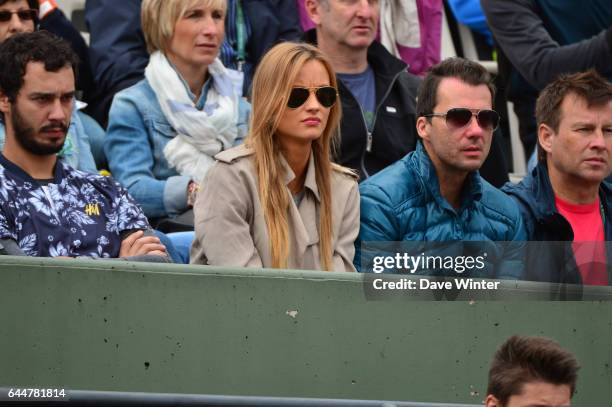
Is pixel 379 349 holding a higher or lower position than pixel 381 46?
lower

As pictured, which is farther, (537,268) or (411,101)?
(411,101)

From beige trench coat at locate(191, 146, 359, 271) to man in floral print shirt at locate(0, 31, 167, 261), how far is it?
8.8 inches

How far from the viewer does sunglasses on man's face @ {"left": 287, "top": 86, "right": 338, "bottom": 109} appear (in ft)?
18.4

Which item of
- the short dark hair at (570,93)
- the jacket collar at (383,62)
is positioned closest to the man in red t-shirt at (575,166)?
the short dark hair at (570,93)

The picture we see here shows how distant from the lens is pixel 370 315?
515 cm

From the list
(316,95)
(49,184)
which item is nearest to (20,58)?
(49,184)

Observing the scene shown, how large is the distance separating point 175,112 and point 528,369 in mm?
3243

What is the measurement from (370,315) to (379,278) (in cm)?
14

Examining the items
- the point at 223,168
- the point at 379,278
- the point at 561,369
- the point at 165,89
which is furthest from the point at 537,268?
the point at 165,89

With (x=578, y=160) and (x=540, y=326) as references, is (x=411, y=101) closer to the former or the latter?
(x=578, y=160)

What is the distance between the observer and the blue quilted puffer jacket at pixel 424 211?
18.3ft

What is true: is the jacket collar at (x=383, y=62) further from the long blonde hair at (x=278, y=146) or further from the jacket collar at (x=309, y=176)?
the jacket collar at (x=309, y=176)

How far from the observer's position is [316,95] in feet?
18.5

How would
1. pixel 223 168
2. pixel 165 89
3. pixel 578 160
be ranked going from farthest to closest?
1. pixel 165 89
2. pixel 578 160
3. pixel 223 168
